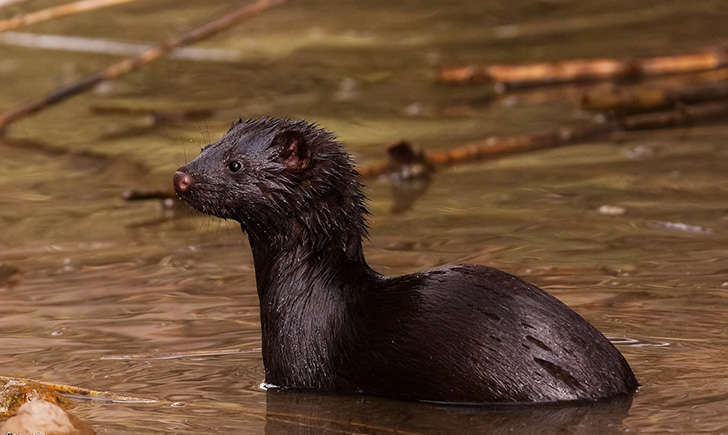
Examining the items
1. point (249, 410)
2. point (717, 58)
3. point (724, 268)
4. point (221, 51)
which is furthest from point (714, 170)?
point (221, 51)

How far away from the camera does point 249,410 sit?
183 inches

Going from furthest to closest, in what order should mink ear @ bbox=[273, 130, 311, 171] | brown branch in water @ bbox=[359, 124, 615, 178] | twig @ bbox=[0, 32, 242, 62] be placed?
twig @ bbox=[0, 32, 242, 62]
brown branch in water @ bbox=[359, 124, 615, 178]
mink ear @ bbox=[273, 130, 311, 171]

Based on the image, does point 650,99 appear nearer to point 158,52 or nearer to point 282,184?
point 158,52

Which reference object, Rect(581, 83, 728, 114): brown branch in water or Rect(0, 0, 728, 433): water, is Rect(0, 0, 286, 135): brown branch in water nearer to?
Rect(0, 0, 728, 433): water

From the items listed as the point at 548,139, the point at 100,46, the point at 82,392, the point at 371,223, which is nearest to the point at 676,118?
the point at 548,139

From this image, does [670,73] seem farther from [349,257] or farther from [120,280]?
[349,257]

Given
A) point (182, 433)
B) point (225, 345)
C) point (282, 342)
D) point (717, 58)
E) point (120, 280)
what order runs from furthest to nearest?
point (717, 58)
point (120, 280)
point (225, 345)
point (282, 342)
point (182, 433)

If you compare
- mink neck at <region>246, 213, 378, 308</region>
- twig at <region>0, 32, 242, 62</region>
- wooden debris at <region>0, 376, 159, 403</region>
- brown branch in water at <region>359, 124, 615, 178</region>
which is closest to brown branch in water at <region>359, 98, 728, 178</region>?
brown branch in water at <region>359, 124, 615, 178</region>

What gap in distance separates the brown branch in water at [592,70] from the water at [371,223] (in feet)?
0.65

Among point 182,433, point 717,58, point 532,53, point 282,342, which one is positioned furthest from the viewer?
point 532,53

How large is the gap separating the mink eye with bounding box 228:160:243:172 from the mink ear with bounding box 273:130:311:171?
156mm

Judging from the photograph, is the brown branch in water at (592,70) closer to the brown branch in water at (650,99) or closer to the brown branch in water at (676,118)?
the brown branch in water at (650,99)

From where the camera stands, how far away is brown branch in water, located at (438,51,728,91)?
10.9m

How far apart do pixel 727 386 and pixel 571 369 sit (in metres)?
0.52
